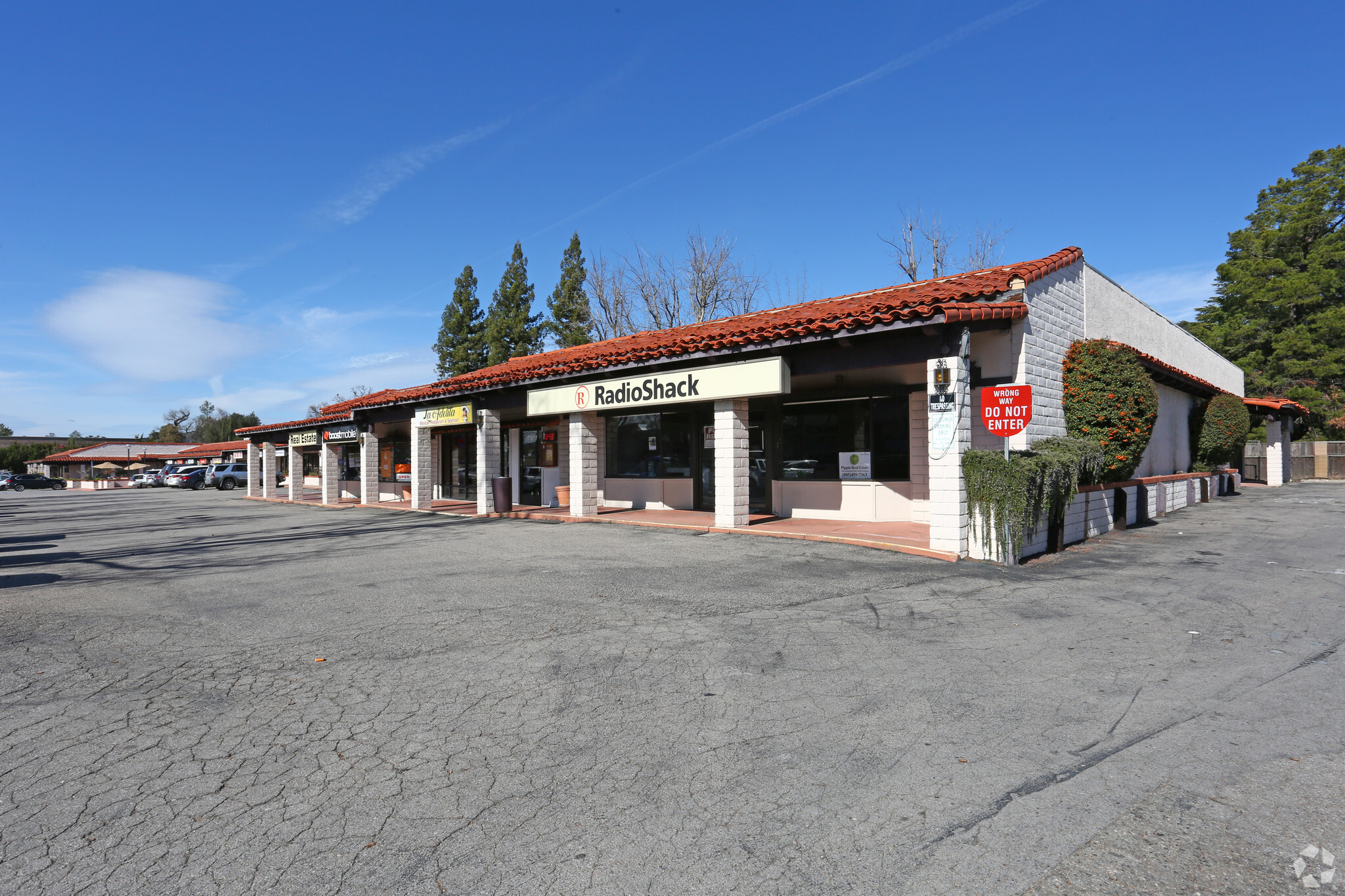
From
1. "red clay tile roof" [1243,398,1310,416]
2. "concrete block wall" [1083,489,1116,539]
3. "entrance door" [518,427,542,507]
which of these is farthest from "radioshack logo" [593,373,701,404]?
"red clay tile roof" [1243,398,1310,416]

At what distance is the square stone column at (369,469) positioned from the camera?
74.5 feet

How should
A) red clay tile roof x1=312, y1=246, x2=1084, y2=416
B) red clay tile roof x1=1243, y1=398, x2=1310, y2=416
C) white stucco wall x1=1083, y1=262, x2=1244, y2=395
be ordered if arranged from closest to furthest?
1. red clay tile roof x1=312, y1=246, x2=1084, y2=416
2. white stucco wall x1=1083, y1=262, x2=1244, y2=395
3. red clay tile roof x1=1243, y1=398, x2=1310, y2=416

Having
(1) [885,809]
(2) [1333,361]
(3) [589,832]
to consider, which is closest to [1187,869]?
(1) [885,809]

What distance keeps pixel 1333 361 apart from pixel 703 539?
39.5m

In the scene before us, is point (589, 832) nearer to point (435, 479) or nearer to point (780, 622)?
point (780, 622)

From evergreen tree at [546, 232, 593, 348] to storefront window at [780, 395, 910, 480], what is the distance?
27171 mm

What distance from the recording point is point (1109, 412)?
1211cm

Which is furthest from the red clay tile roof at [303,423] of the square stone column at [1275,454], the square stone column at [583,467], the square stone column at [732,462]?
the square stone column at [1275,454]

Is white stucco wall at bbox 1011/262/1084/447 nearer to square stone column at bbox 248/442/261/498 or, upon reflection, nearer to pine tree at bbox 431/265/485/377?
square stone column at bbox 248/442/261/498

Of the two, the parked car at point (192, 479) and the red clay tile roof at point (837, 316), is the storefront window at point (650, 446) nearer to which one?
the red clay tile roof at point (837, 316)

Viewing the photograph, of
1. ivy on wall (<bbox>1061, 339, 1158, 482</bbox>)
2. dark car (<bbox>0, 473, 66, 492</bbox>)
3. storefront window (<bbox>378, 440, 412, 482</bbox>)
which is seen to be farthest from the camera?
dark car (<bbox>0, 473, 66, 492</bbox>)

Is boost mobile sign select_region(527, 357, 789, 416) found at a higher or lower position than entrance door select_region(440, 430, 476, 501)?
higher

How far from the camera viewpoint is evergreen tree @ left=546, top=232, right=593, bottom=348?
133ft

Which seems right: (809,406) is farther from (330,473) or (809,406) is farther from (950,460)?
(330,473)
